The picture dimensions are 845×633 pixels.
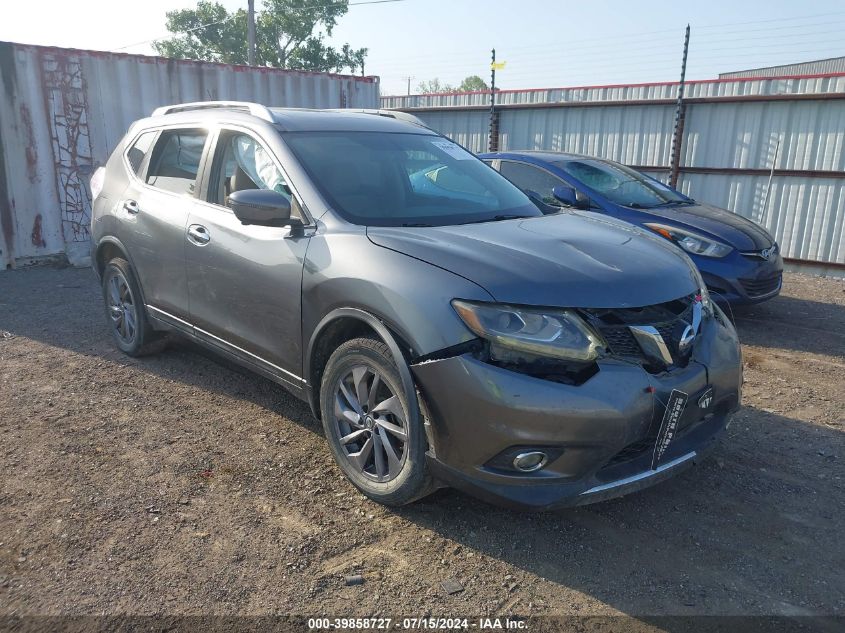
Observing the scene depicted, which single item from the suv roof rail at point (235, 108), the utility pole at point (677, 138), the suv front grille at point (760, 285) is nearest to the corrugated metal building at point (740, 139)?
the utility pole at point (677, 138)

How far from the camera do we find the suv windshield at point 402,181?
138 inches

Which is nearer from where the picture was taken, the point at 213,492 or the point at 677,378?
the point at 677,378

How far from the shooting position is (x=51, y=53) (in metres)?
8.70

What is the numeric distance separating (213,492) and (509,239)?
1.88 metres

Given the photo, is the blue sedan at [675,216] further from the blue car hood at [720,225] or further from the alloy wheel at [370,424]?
the alloy wheel at [370,424]

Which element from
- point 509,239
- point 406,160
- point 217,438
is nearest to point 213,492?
point 217,438

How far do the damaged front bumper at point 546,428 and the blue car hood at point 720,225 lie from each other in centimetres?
409

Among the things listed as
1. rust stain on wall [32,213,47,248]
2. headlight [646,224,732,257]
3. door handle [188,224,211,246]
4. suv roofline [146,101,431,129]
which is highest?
suv roofline [146,101,431,129]

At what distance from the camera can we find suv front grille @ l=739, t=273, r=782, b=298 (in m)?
6.28

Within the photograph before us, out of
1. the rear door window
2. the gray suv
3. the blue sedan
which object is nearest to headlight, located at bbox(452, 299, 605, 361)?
the gray suv

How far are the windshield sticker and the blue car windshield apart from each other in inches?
112

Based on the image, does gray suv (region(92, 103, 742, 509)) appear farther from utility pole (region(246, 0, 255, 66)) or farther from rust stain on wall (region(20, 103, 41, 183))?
utility pole (region(246, 0, 255, 66))

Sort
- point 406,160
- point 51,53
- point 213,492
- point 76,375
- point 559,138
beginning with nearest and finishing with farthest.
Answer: point 213,492, point 406,160, point 76,375, point 51,53, point 559,138

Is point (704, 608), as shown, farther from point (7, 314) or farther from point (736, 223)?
point (7, 314)
